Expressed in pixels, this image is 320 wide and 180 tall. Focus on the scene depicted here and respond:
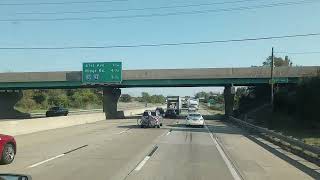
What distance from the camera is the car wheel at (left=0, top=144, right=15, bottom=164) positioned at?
16.7 meters

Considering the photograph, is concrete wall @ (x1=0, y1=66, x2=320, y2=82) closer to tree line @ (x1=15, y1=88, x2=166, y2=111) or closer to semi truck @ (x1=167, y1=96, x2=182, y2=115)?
semi truck @ (x1=167, y1=96, x2=182, y2=115)

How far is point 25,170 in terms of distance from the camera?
1504cm

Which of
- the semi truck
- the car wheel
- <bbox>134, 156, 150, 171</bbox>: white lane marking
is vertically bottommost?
<bbox>134, 156, 150, 171</bbox>: white lane marking

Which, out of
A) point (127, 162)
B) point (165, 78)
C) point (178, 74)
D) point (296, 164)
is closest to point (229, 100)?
point (178, 74)

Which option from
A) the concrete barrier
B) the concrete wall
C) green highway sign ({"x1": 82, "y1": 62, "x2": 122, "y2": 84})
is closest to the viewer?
the concrete barrier

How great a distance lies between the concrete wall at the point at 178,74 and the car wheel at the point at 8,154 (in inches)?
2274

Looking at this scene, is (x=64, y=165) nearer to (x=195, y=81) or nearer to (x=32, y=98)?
(x=195, y=81)

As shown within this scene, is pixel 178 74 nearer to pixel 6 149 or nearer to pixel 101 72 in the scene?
pixel 101 72

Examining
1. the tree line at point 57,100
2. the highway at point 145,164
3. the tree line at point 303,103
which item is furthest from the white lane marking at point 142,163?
the tree line at point 57,100

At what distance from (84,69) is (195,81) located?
49.7 ft

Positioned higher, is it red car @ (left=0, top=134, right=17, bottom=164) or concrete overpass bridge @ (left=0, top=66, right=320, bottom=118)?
concrete overpass bridge @ (left=0, top=66, right=320, bottom=118)

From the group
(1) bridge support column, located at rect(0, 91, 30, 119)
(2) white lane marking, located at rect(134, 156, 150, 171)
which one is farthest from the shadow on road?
(1) bridge support column, located at rect(0, 91, 30, 119)

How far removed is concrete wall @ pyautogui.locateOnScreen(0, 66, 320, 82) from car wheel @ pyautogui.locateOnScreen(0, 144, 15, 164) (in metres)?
57.8

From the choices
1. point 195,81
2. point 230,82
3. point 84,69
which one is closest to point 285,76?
point 230,82
